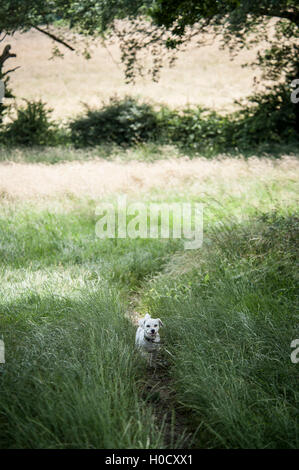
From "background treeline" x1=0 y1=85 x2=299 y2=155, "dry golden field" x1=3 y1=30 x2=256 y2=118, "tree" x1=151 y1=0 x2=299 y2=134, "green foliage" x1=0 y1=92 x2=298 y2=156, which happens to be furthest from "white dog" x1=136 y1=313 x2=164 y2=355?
"dry golden field" x1=3 y1=30 x2=256 y2=118

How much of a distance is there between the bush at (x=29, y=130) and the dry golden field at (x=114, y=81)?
99.6 inches

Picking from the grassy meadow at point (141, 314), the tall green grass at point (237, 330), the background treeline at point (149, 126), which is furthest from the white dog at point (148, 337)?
the background treeline at point (149, 126)

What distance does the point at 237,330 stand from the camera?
397cm

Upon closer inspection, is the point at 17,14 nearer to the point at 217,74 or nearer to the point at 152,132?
the point at 152,132

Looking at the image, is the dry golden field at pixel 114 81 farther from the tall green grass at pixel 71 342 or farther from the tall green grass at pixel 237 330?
the tall green grass at pixel 237 330

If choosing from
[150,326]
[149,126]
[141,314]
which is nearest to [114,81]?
[149,126]

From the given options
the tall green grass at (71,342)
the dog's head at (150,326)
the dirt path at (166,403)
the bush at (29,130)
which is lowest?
the dirt path at (166,403)

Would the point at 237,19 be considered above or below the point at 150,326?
above

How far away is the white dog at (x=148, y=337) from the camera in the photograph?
12.6ft

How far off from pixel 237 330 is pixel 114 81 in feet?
93.7

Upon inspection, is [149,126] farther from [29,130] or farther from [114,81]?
[114,81]

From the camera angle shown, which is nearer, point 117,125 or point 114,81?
point 117,125

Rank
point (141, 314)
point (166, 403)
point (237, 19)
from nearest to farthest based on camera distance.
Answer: point (166, 403) → point (141, 314) → point (237, 19)
